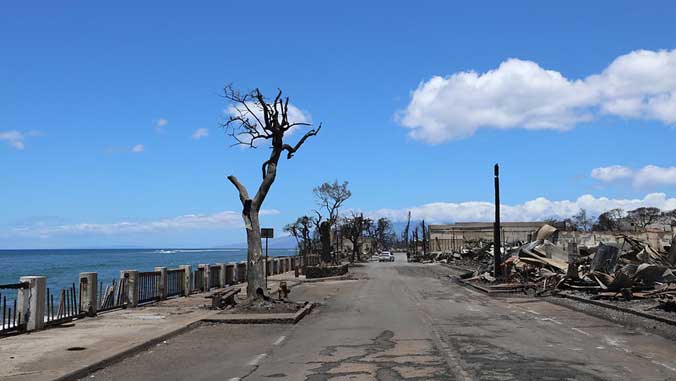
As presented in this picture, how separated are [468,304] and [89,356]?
1438cm

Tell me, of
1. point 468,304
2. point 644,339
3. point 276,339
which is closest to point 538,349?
point 644,339

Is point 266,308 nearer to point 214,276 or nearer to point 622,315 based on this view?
point 622,315

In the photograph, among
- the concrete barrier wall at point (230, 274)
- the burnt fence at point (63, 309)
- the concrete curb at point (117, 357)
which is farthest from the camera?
the concrete barrier wall at point (230, 274)

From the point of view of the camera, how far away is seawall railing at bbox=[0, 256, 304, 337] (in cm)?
1378

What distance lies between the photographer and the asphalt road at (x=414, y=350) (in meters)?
9.52

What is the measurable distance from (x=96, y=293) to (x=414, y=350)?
31.9 ft

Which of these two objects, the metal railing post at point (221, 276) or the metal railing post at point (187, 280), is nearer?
the metal railing post at point (187, 280)

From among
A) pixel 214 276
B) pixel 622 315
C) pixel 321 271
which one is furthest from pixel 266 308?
pixel 321 271

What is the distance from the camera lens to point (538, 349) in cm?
1175

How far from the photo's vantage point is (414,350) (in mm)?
11602

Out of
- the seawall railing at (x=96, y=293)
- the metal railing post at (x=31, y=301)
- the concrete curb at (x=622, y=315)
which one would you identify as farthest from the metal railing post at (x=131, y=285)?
the concrete curb at (x=622, y=315)

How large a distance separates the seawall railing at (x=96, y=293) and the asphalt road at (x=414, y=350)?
10.3 ft

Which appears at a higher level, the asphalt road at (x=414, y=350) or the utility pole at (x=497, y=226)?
the utility pole at (x=497, y=226)

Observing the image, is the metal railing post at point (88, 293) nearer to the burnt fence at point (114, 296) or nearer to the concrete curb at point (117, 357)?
the burnt fence at point (114, 296)
